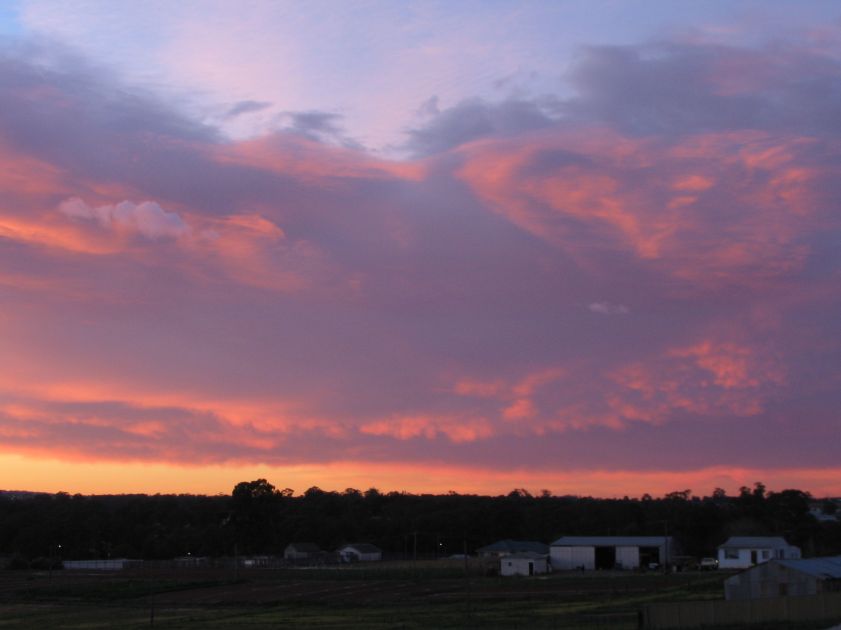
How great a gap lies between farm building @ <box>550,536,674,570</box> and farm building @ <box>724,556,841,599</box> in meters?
65.3

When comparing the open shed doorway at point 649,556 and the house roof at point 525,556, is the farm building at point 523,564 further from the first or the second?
the open shed doorway at point 649,556

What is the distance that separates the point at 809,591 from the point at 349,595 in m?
44.0

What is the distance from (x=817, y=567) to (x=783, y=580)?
9.17ft

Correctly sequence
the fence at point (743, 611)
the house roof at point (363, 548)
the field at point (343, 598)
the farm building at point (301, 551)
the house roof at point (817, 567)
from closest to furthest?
the fence at point (743, 611) < the house roof at point (817, 567) < the field at point (343, 598) < the house roof at point (363, 548) < the farm building at point (301, 551)

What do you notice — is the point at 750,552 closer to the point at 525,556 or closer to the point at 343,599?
the point at 525,556

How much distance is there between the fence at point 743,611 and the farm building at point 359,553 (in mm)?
119794

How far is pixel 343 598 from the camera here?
3585 inches

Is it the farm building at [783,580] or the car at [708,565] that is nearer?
the farm building at [783,580]

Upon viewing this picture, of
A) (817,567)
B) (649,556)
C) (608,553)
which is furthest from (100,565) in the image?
(817,567)

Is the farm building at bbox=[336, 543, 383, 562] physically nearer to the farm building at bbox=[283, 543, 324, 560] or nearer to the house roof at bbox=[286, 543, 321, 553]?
the farm building at bbox=[283, 543, 324, 560]

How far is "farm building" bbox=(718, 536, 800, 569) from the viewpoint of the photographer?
11525 centimetres

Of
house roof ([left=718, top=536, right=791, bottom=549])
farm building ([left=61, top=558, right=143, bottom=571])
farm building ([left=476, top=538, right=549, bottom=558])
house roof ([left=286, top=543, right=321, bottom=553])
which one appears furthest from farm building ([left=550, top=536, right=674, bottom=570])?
farm building ([left=61, top=558, right=143, bottom=571])

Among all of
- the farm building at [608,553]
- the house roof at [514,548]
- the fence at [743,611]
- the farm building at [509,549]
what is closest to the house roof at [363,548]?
the farm building at [509,549]

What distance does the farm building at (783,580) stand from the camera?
209 ft
